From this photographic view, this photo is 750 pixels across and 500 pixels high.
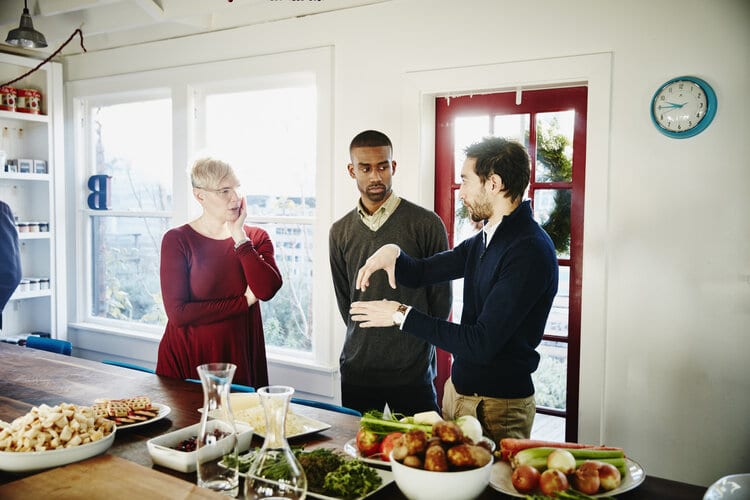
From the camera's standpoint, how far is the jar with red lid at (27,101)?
5047 millimetres

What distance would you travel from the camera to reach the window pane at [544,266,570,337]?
10.8ft

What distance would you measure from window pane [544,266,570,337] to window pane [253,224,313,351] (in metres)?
1.56

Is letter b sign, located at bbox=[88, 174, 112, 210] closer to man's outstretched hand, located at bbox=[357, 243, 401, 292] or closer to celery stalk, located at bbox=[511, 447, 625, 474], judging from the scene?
man's outstretched hand, located at bbox=[357, 243, 401, 292]

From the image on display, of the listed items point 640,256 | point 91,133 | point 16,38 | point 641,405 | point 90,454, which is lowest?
point 641,405

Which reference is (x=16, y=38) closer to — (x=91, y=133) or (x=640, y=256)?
(x=91, y=133)

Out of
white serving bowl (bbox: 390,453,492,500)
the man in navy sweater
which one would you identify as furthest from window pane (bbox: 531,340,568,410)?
white serving bowl (bbox: 390,453,492,500)

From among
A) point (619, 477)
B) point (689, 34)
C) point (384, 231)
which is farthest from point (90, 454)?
point (689, 34)

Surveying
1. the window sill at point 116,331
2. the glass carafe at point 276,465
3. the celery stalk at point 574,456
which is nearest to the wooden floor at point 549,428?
the celery stalk at point 574,456

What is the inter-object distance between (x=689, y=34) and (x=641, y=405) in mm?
1625

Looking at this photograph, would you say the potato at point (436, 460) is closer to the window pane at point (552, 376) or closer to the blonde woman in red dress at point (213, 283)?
the blonde woman in red dress at point (213, 283)

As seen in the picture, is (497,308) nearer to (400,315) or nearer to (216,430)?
(400,315)

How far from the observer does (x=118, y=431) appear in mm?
2025

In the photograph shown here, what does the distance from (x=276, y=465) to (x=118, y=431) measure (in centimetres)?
94

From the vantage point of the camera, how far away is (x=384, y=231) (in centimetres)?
294
